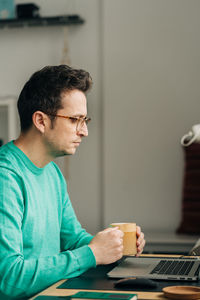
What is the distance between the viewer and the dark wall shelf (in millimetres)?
3402

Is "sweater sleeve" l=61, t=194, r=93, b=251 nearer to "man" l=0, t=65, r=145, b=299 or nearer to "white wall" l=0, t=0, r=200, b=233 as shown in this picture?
"man" l=0, t=65, r=145, b=299

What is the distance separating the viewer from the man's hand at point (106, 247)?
5.11ft

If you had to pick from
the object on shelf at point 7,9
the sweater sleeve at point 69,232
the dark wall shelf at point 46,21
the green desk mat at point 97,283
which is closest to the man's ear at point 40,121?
the sweater sleeve at point 69,232

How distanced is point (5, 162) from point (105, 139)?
183cm

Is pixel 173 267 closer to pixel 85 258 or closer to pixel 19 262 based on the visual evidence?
pixel 85 258

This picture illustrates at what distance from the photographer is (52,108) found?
1.74m

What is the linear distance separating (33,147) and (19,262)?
0.45 m

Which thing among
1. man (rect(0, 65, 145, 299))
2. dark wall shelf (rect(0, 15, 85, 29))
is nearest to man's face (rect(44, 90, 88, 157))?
man (rect(0, 65, 145, 299))

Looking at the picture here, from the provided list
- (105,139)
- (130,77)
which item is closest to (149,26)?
(130,77)

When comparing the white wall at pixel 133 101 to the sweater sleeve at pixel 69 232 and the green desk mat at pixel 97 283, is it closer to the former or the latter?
the sweater sleeve at pixel 69 232

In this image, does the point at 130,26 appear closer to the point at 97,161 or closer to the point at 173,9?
the point at 173,9

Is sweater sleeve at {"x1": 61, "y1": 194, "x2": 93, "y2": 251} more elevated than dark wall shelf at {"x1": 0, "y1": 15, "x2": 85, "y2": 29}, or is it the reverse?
dark wall shelf at {"x1": 0, "y1": 15, "x2": 85, "y2": 29}

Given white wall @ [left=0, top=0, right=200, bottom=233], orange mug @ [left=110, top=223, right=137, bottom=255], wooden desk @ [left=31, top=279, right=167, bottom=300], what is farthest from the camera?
white wall @ [left=0, top=0, right=200, bottom=233]

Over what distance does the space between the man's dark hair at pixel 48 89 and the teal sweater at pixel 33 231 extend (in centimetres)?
14
